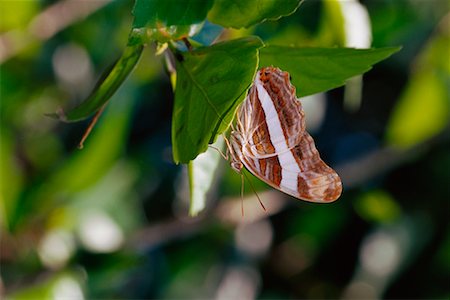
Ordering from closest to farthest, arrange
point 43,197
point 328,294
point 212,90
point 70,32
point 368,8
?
1. point 212,90
2. point 368,8
3. point 43,197
4. point 70,32
5. point 328,294

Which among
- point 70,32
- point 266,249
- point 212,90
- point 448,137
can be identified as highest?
point 212,90

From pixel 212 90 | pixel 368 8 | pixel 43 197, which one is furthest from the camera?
pixel 43 197

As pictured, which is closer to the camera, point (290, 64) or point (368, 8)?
point (290, 64)

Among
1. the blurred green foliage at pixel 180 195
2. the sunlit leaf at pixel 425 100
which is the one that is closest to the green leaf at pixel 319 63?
the blurred green foliage at pixel 180 195

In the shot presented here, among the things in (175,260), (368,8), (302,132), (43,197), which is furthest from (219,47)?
(175,260)

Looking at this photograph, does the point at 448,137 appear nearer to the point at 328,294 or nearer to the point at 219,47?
the point at 328,294

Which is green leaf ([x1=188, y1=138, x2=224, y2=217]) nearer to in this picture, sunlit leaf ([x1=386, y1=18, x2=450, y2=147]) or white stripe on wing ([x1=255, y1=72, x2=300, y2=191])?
white stripe on wing ([x1=255, y1=72, x2=300, y2=191])

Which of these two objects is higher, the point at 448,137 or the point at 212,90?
the point at 212,90

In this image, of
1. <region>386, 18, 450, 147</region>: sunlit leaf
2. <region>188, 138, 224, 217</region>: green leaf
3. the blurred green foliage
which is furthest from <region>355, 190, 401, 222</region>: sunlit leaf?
<region>188, 138, 224, 217</region>: green leaf
